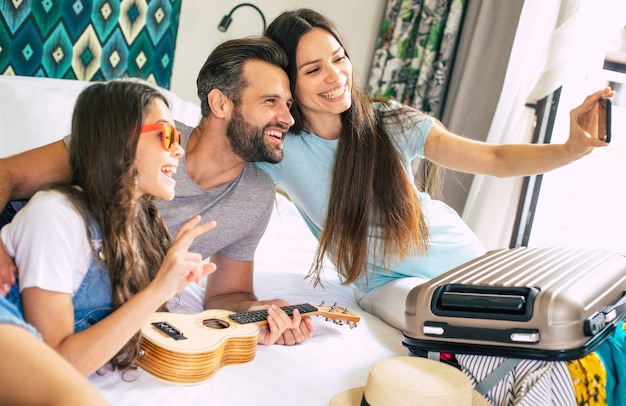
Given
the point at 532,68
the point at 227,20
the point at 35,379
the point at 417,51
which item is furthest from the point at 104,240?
the point at 417,51

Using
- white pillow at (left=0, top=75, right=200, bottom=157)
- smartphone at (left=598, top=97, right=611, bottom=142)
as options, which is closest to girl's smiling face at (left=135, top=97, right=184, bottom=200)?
white pillow at (left=0, top=75, right=200, bottom=157)

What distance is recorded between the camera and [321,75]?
72.7 inches

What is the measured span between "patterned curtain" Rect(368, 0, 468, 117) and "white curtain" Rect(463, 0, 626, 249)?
377 millimetres

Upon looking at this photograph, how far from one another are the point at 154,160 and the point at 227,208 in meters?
0.52

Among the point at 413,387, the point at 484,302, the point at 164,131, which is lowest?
the point at 413,387

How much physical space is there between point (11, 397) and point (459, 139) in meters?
1.34

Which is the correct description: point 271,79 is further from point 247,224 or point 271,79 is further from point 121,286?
point 121,286

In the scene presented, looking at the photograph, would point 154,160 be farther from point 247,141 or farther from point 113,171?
point 247,141

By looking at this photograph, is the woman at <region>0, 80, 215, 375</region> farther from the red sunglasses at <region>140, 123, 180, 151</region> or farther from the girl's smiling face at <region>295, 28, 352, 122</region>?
the girl's smiling face at <region>295, 28, 352, 122</region>

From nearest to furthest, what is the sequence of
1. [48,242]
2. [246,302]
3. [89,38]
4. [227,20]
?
[48,242] < [246,302] < [89,38] < [227,20]

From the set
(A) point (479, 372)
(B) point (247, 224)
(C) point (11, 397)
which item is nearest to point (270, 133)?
(B) point (247, 224)

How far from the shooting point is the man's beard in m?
1.74

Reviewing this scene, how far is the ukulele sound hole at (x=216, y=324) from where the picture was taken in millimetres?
1494

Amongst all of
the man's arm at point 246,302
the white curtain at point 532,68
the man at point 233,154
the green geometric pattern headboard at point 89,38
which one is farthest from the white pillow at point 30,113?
the white curtain at point 532,68
